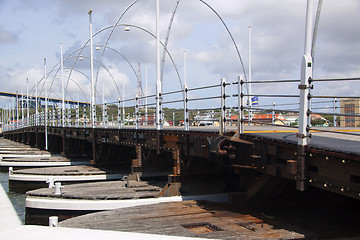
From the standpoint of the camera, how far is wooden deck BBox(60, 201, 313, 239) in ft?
32.4

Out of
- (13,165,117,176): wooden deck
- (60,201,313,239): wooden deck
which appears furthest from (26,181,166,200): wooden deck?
(13,165,117,176): wooden deck

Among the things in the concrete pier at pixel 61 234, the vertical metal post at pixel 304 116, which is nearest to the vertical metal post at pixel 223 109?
the vertical metal post at pixel 304 116

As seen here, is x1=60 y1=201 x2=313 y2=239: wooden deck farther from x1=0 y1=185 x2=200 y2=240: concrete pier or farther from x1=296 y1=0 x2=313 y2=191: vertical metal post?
x1=0 y1=185 x2=200 y2=240: concrete pier

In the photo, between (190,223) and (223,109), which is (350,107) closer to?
(223,109)

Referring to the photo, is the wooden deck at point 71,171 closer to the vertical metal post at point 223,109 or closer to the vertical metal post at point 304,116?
the vertical metal post at point 223,109

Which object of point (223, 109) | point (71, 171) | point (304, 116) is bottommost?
point (71, 171)

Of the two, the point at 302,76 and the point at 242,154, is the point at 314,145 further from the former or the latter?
the point at 242,154

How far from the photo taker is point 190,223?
1109 centimetres

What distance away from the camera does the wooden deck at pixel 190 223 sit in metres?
9.89

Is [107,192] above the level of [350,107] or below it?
below

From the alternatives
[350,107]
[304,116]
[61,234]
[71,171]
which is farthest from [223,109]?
[71,171]

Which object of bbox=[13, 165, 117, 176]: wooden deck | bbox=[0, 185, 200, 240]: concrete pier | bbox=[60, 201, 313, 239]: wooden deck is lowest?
bbox=[13, 165, 117, 176]: wooden deck

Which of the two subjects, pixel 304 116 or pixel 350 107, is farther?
pixel 350 107

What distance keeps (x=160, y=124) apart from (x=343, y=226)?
797cm
